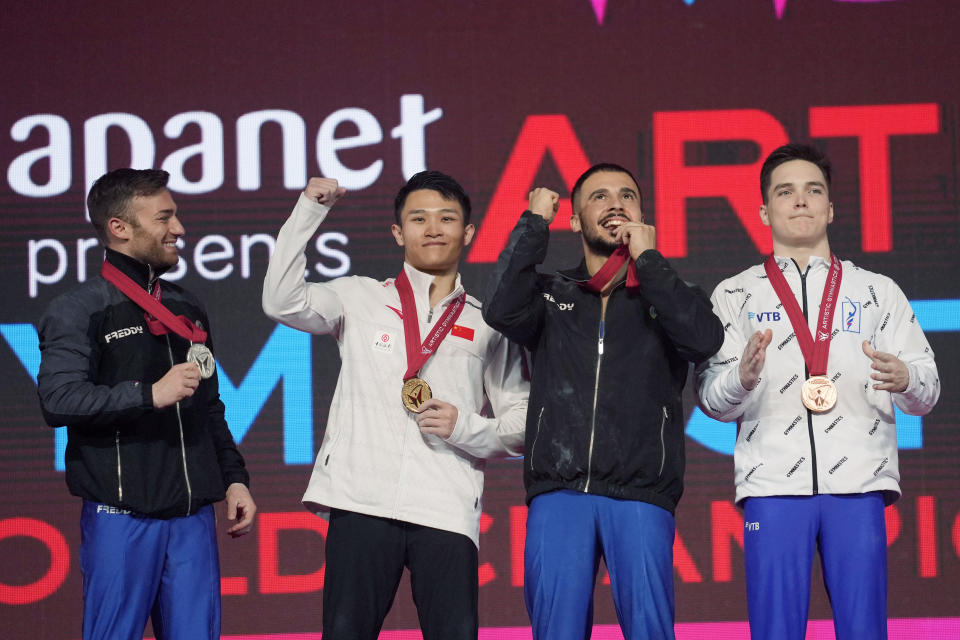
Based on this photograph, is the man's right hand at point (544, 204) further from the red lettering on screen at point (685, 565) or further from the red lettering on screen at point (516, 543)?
the red lettering on screen at point (685, 565)

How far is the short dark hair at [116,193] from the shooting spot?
3166mm

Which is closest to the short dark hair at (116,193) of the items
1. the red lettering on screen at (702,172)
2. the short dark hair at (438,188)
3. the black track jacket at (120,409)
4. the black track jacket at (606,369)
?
the black track jacket at (120,409)

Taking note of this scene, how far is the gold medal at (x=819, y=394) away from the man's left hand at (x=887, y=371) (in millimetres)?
135

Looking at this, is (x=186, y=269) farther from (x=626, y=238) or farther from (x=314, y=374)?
(x=626, y=238)

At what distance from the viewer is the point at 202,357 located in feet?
10.0

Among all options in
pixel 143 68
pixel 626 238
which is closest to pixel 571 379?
pixel 626 238

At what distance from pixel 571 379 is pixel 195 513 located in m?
1.09

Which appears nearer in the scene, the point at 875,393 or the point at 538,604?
the point at 538,604

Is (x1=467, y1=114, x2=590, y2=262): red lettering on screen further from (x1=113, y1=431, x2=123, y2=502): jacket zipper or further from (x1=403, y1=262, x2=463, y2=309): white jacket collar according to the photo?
(x1=113, y1=431, x2=123, y2=502): jacket zipper

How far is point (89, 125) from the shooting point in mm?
4941

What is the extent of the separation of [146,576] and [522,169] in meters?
2.66

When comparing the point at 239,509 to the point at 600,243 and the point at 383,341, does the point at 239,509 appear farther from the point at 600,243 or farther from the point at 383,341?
the point at 600,243

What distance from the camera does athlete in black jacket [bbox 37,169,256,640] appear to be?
Answer: 112 inches

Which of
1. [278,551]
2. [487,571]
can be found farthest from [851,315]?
[278,551]
